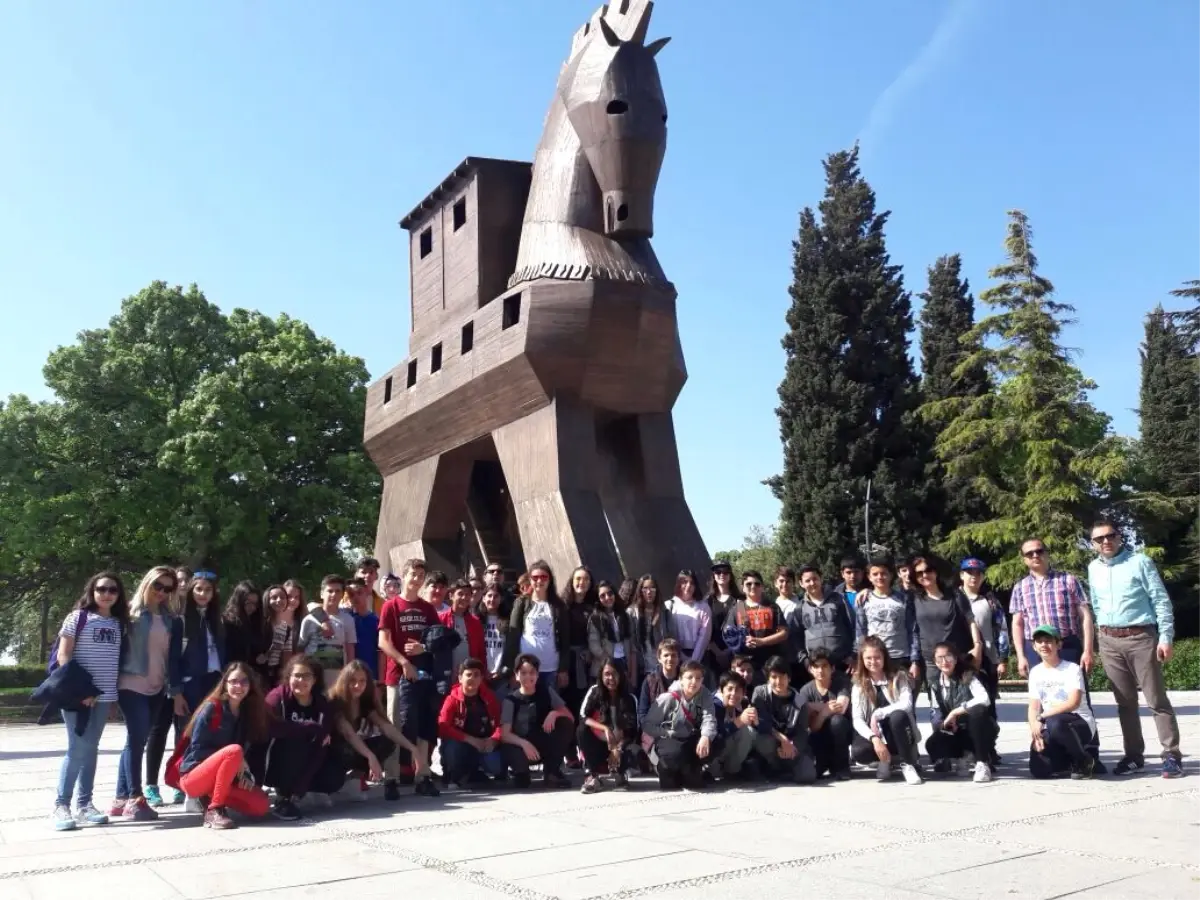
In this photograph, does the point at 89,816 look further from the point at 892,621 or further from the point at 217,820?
the point at 892,621

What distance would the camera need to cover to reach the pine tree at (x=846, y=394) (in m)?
31.4

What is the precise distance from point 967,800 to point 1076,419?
85.4 ft

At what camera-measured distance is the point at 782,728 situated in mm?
7785

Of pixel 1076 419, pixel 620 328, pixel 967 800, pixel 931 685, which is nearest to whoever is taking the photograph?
pixel 967 800

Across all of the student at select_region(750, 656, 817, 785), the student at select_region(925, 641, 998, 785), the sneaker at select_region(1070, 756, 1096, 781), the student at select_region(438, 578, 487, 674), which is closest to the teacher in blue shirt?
the sneaker at select_region(1070, 756, 1096, 781)

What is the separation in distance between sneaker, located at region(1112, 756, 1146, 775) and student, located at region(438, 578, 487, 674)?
457cm

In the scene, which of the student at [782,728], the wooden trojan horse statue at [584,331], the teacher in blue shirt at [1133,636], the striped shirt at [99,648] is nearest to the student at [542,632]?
the student at [782,728]

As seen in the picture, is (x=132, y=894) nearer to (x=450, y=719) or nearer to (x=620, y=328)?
(x=450, y=719)

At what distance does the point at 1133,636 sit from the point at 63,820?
7.01 m

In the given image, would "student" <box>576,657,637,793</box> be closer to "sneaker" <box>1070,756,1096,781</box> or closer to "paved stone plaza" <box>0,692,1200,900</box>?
"paved stone plaza" <box>0,692,1200,900</box>

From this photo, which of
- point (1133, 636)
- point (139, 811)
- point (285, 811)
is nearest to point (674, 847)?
point (285, 811)

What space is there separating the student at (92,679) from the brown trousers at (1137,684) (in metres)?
6.60

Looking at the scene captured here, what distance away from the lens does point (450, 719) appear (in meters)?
7.72

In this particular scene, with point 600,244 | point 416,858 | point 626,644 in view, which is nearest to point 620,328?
point 600,244
